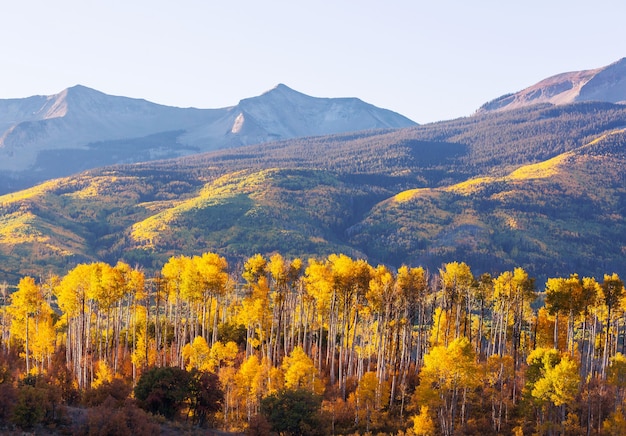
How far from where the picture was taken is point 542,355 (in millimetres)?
78375

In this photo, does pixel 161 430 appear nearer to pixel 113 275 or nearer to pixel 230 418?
pixel 230 418

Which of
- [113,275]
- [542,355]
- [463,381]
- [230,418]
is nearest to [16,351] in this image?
[113,275]

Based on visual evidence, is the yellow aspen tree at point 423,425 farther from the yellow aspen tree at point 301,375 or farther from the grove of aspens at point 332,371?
the yellow aspen tree at point 301,375

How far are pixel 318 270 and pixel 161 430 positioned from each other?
118ft

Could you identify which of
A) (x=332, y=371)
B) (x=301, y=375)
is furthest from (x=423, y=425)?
(x=332, y=371)

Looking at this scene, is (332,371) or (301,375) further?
(332,371)

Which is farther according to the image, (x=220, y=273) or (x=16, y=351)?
(x=16, y=351)

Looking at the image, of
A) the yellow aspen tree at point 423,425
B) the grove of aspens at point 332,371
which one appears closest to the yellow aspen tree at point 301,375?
the grove of aspens at point 332,371

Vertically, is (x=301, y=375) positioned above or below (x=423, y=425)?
above

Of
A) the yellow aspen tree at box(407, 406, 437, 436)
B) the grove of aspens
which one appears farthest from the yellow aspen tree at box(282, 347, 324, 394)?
the yellow aspen tree at box(407, 406, 437, 436)

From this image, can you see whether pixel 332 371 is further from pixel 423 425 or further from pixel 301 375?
pixel 423 425

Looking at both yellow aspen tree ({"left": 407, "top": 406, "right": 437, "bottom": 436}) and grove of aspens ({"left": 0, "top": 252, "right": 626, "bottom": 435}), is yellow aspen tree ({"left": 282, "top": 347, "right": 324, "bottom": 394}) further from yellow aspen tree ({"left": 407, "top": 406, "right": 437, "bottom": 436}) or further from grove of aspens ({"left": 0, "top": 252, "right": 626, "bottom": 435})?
yellow aspen tree ({"left": 407, "top": 406, "right": 437, "bottom": 436})

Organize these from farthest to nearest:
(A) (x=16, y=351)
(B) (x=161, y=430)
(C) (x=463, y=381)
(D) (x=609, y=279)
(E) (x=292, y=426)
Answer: (A) (x=16, y=351) < (D) (x=609, y=279) < (C) (x=463, y=381) < (E) (x=292, y=426) < (B) (x=161, y=430)

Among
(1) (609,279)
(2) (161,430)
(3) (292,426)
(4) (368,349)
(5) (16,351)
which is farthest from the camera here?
(5) (16,351)
